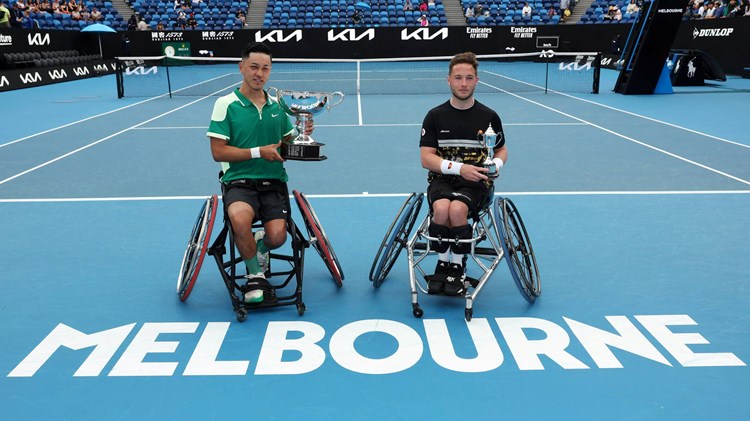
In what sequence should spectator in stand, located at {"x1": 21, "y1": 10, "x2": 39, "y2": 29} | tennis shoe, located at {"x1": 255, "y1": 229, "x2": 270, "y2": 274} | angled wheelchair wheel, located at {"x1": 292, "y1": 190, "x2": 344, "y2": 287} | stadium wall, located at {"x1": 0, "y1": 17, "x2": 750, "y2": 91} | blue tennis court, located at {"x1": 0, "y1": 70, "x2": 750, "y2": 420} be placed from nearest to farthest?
blue tennis court, located at {"x1": 0, "y1": 70, "x2": 750, "y2": 420} < angled wheelchair wheel, located at {"x1": 292, "y1": 190, "x2": 344, "y2": 287} < tennis shoe, located at {"x1": 255, "y1": 229, "x2": 270, "y2": 274} < spectator in stand, located at {"x1": 21, "y1": 10, "x2": 39, "y2": 29} < stadium wall, located at {"x1": 0, "y1": 17, "x2": 750, "y2": 91}

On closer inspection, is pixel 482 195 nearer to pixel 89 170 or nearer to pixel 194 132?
pixel 89 170

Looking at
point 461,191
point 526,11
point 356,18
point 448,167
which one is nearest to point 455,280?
A: point 461,191

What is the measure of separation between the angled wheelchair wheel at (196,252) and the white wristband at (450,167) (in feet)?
5.17

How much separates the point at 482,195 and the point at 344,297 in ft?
4.07

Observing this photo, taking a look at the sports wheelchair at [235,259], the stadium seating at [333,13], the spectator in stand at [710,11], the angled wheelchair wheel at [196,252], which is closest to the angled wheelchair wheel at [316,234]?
the sports wheelchair at [235,259]

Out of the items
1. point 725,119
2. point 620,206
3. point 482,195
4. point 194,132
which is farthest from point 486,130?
point 725,119

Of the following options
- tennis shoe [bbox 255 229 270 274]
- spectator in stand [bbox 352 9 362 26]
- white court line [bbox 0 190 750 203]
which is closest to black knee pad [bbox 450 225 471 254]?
tennis shoe [bbox 255 229 270 274]

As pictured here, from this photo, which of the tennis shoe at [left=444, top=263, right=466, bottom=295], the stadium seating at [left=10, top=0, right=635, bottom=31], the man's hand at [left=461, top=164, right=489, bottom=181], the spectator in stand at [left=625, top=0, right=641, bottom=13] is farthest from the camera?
the stadium seating at [left=10, top=0, right=635, bottom=31]

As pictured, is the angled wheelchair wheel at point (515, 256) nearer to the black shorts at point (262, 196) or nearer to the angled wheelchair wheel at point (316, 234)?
the angled wheelchair wheel at point (316, 234)

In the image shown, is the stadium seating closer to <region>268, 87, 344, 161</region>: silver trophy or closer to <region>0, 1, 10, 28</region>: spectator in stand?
<region>0, 1, 10, 28</region>: spectator in stand

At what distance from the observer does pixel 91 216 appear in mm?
6965

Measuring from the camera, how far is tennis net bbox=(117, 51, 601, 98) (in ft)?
65.3

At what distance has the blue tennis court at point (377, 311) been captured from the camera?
345 centimetres

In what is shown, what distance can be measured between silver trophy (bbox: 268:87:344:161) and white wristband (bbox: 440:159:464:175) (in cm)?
79
